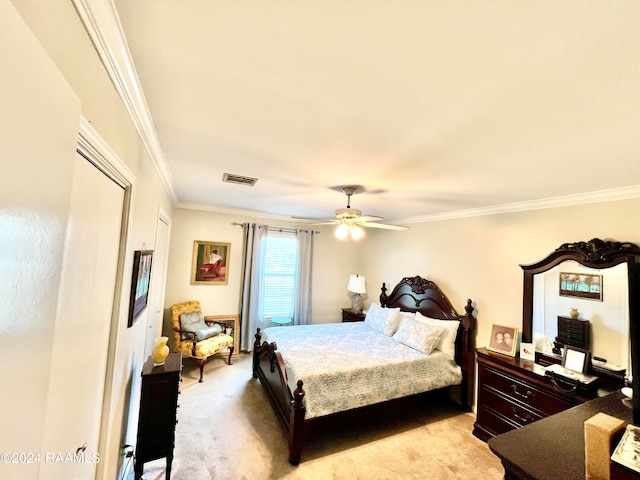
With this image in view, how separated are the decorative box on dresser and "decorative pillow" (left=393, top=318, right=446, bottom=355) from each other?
8.55 feet

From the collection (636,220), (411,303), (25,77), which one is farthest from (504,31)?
(411,303)

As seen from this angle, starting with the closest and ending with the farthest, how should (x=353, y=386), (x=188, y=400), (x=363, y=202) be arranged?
(x=353, y=386) < (x=188, y=400) < (x=363, y=202)

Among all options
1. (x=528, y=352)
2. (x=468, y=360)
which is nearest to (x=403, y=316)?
(x=468, y=360)

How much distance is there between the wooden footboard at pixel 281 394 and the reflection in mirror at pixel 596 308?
250cm

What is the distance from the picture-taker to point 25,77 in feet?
1.50

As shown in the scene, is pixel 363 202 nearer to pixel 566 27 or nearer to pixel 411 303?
pixel 411 303

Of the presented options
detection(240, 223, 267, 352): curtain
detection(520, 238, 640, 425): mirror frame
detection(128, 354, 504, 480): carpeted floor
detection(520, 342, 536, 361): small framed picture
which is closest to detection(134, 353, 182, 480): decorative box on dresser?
detection(128, 354, 504, 480): carpeted floor

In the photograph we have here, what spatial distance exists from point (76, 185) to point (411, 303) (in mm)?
4124

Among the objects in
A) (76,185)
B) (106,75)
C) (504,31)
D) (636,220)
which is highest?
(504,31)

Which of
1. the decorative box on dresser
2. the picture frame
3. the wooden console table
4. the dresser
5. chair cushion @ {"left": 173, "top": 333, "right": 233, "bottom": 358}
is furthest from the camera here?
chair cushion @ {"left": 173, "top": 333, "right": 233, "bottom": 358}

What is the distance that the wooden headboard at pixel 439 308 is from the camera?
3203 millimetres

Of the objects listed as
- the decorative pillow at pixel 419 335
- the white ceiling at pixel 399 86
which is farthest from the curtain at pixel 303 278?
the white ceiling at pixel 399 86

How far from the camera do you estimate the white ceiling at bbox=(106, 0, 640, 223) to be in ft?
2.73

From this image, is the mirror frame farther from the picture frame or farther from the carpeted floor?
the carpeted floor
